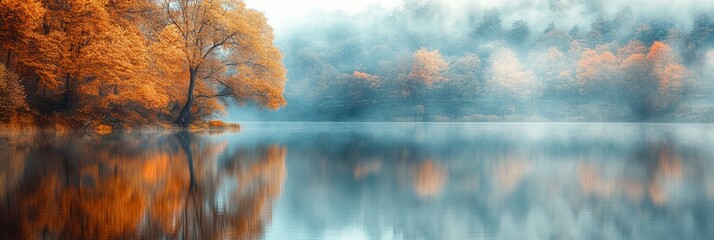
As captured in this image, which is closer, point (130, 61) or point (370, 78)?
point (130, 61)

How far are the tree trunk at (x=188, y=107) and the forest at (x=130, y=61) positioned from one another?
7cm

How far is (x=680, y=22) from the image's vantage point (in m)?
112

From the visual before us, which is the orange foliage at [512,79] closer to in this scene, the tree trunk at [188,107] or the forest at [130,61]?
the forest at [130,61]

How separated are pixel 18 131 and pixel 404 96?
68.1 meters

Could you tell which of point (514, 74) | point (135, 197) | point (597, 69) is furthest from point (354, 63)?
point (135, 197)

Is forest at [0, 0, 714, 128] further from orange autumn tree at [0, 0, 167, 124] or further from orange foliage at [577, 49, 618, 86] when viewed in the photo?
orange foliage at [577, 49, 618, 86]

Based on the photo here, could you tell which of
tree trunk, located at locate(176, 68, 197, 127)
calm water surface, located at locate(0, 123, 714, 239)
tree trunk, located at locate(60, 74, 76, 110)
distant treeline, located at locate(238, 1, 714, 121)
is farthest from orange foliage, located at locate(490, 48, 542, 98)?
calm water surface, located at locate(0, 123, 714, 239)

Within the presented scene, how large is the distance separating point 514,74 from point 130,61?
67.1 meters

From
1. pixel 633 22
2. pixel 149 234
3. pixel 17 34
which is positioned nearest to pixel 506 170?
pixel 149 234

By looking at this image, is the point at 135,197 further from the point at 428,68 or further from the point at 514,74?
the point at 514,74

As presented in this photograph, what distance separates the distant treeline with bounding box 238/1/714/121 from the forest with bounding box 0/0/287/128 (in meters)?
51.4

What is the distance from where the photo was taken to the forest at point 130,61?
2738 cm

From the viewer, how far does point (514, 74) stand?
86.5 metres

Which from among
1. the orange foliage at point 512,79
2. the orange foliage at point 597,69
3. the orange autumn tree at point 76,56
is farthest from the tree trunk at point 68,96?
the orange foliage at point 597,69
